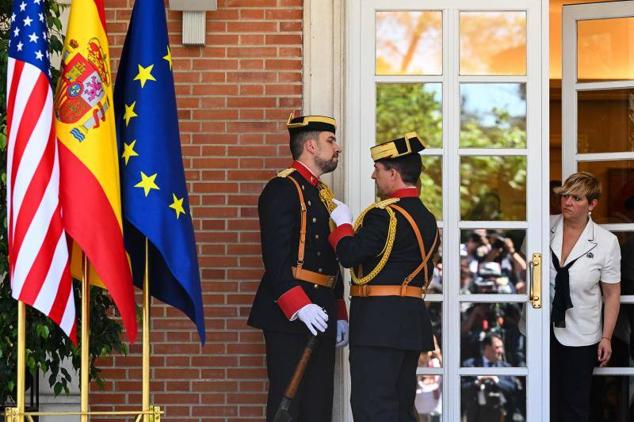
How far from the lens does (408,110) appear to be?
21.1 feet

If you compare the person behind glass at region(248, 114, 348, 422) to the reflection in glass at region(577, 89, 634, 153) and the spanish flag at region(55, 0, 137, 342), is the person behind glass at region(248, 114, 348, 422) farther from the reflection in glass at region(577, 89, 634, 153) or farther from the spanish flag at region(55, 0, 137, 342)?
the reflection in glass at region(577, 89, 634, 153)

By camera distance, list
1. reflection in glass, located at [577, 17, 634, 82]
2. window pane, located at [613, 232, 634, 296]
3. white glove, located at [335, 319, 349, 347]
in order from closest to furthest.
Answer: white glove, located at [335, 319, 349, 347] < window pane, located at [613, 232, 634, 296] < reflection in glass, located at [577, 17, 634, 82]

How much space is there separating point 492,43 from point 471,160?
1.95ft

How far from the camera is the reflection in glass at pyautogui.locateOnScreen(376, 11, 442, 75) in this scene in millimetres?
6414

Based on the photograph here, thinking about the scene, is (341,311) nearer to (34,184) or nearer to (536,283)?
(536,283)

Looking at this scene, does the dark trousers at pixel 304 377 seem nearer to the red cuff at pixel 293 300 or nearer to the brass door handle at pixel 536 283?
the red cuff at pixel 293 300

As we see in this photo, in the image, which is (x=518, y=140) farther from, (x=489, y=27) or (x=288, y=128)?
(x=288, y=128)

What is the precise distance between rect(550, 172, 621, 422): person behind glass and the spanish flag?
8.57ft

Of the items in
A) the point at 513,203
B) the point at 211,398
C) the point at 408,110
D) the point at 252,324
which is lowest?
the point at 211,398

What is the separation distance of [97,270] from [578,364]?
2.90 metres

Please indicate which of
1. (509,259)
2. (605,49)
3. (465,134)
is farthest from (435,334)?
(605,49)

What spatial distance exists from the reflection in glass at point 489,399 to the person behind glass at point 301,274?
85 centimetres

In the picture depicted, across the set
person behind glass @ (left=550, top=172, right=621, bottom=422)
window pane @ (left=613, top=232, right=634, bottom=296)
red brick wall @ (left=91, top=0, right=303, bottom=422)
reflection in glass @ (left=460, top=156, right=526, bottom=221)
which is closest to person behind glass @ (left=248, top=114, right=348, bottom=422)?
red brick wall @ (left=91, top=0, right=303, bottom=422)

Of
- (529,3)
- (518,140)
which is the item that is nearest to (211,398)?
(518,140)
